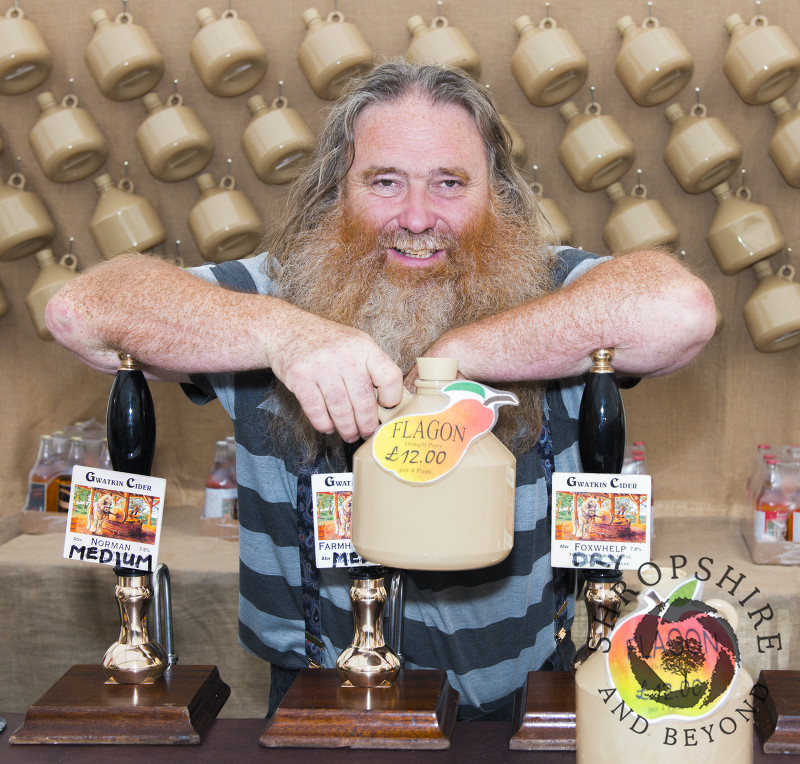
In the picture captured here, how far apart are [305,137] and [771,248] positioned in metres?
1.06

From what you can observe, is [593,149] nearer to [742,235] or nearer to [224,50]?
[742,235]

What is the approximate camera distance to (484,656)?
1349 millimetres

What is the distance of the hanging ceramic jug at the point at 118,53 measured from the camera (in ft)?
6.86

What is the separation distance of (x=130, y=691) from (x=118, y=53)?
1562mm

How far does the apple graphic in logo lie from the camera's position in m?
0.66

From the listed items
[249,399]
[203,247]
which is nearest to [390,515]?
[249,399]

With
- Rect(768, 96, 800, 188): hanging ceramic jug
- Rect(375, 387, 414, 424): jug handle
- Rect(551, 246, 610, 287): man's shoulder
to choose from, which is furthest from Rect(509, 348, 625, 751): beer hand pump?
Rect(768, 96, 800, 188): hanging ceramic jug

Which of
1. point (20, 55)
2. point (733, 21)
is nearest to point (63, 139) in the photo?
point (20, 55)

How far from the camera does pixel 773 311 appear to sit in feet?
6.67

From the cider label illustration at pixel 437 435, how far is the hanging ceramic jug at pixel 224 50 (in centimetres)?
151

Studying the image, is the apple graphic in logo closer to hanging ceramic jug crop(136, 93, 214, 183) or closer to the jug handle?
the jug handle

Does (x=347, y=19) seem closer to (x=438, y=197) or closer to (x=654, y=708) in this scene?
(x=438, y=197)

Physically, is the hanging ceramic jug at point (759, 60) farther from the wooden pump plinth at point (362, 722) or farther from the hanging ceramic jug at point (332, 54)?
the wooden pump plinth at point (362, 722)

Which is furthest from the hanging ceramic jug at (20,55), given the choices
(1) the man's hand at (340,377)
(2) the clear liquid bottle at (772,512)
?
(2) the clear liquid bottle at (772,512)
